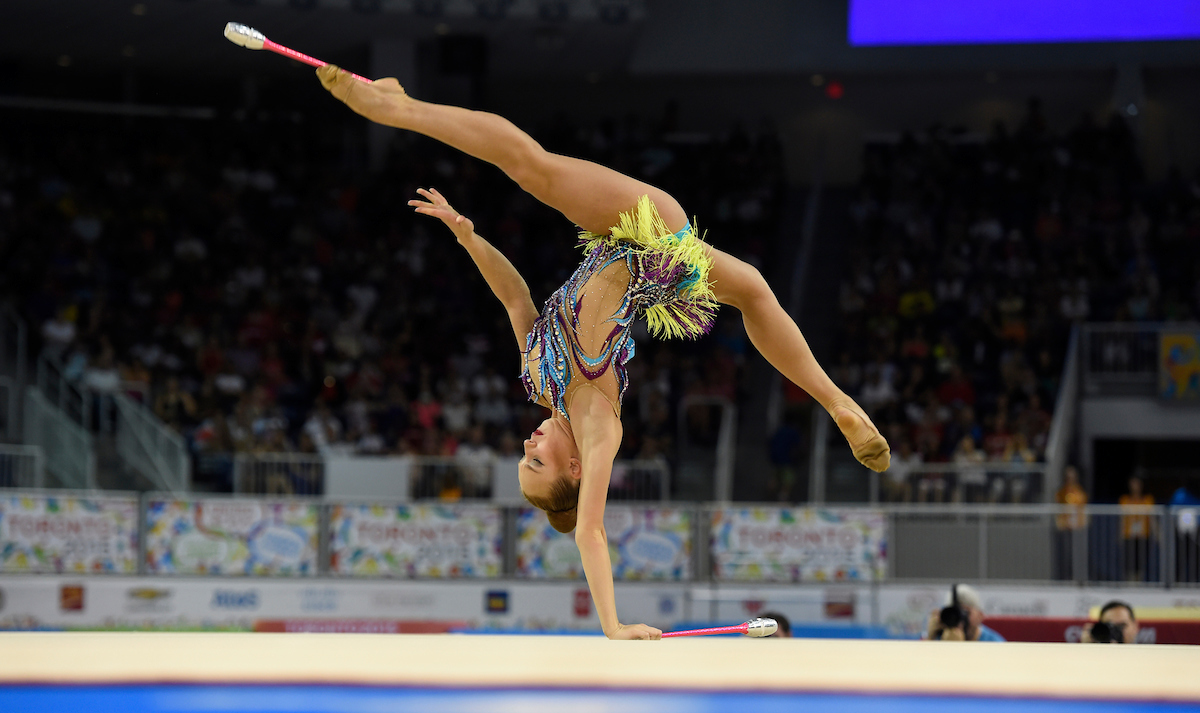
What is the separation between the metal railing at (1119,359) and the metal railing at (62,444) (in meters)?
9.81

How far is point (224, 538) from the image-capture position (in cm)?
890

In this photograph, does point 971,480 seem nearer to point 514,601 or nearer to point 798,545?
point 798,545

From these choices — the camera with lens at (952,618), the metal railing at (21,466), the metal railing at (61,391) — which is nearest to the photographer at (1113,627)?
the camera with lens at (952,618)

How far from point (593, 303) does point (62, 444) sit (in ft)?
28.3

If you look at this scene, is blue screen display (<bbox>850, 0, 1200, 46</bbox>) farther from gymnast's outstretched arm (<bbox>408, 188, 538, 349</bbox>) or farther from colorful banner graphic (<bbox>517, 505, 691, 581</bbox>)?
gymnast's outstretched arm (<bbox>408, 188, 538, 349</bbox>)

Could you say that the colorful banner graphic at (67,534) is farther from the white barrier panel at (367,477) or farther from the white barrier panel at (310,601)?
the white barrier panel at (367,477)

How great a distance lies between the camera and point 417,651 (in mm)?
2641

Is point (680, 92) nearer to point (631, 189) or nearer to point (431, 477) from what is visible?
point (431, 477)

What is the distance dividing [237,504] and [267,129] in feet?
26.5

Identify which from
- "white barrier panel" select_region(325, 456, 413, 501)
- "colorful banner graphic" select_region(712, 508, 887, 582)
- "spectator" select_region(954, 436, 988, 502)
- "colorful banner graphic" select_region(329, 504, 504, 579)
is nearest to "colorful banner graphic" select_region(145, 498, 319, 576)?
"colorful banner graphic" select_region(329, 504, 504, 579)

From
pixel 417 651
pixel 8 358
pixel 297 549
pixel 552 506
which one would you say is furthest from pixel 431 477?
pixel 417 651

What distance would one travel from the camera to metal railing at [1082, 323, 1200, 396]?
12297 millimetres

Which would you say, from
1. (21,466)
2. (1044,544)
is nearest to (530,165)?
(1044,544)

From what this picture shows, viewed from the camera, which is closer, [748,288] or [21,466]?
[748,288]
